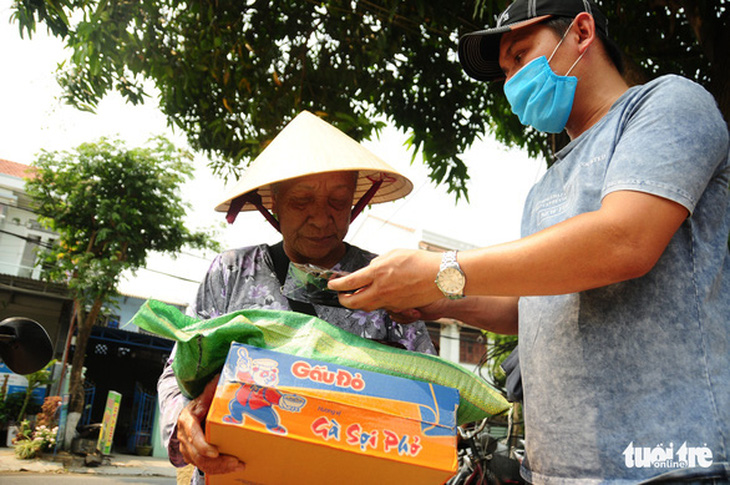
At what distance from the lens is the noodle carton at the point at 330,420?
107cm

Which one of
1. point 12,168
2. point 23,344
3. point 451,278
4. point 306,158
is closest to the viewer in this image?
point 451,278

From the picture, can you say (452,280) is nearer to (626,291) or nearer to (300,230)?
(626,291)

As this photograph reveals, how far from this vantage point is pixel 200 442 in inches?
48.1

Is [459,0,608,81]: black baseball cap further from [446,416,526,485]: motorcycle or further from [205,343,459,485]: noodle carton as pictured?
[446,416,526,485]: motorcycle

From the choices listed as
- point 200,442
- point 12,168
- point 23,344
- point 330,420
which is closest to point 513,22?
point 330,420

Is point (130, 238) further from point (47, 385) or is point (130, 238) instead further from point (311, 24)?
point (311, 24)

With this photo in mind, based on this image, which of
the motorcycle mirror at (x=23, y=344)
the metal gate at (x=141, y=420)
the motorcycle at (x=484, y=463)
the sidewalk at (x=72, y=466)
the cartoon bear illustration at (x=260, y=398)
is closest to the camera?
the cartoon bear illustration at (x=260, y=398)

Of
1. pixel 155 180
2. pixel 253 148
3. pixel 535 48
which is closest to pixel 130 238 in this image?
pixel 155 180

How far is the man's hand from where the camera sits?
119 cm

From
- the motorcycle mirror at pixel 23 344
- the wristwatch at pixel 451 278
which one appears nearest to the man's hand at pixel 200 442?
the wristwatch at pixel 451 278

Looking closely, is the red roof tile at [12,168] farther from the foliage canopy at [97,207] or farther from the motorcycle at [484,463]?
the motorcycle at [484,463]

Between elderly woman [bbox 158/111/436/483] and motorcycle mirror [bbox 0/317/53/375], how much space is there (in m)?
0.74

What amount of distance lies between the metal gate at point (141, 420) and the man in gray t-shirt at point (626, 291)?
20565 mm

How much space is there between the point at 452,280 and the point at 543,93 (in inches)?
26.8
